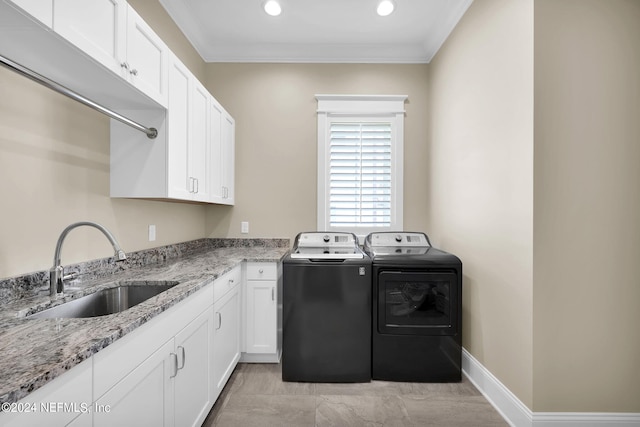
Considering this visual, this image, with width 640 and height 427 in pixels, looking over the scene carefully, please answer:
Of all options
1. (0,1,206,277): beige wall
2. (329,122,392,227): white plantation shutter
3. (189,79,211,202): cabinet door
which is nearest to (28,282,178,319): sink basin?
(0,1,206,277): beige wall

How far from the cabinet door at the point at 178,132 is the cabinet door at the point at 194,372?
0.78 m

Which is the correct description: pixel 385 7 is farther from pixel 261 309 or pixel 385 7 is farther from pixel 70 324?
pixel 70 324

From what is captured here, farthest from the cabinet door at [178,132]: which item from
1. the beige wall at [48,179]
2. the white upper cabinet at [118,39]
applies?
the beige wall at [48,179]

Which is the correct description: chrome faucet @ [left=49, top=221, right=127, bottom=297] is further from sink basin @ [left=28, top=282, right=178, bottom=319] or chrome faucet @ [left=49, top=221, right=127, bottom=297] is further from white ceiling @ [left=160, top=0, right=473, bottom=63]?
white ceiling @ [left=160, top=0, right=473, bottom=63]

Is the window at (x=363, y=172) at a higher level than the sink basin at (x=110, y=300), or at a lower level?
higher

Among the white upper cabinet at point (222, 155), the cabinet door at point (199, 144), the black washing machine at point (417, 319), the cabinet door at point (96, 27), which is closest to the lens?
the cabinet door at point (96, 27)

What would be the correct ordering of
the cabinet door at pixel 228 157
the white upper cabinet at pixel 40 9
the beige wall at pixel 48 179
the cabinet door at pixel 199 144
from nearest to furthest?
the white upper cabinet at pixel 40 9 → the beige wall at pixel 48 179 → the cabinet door at pixel 199 144 → the cabinet door at pixel 228 157

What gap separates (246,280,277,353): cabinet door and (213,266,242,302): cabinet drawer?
0.55 ft

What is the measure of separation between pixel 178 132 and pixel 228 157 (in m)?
1.05

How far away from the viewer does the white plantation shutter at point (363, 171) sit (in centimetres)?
323

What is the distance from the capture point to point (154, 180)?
179cm

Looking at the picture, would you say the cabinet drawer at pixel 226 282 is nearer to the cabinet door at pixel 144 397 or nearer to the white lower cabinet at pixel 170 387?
the white lower cabinet at pixel 170 387

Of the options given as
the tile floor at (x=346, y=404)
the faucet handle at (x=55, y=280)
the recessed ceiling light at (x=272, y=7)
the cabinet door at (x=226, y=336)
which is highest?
the recessed ceiling light at (x=272, y=7)

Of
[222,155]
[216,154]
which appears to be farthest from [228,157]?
[216,154]
